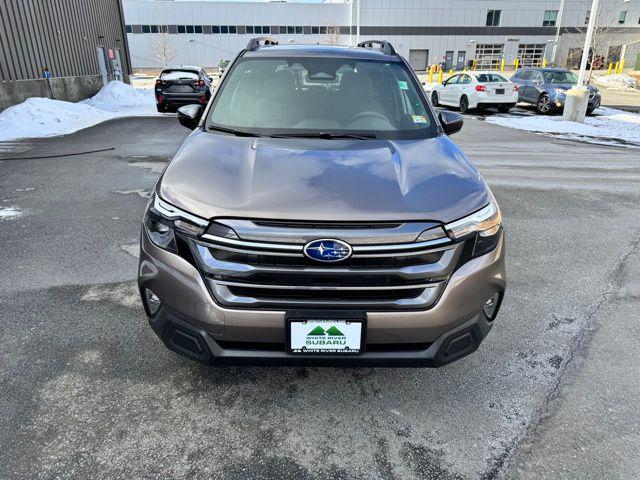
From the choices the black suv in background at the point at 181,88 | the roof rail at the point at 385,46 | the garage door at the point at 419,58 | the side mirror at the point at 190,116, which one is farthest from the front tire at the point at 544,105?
the garage door at the point at 419,58

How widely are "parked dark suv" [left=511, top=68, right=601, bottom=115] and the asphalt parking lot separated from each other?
1396 centimetres

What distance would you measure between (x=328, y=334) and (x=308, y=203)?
2.01 ft

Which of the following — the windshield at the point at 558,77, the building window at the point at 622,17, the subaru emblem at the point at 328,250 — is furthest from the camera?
the building window at the point at 622,17

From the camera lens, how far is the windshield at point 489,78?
17.2 meters

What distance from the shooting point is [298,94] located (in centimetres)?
359

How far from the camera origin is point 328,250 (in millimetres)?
2096

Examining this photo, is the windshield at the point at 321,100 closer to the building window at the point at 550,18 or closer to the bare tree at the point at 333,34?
the bare tree at the point at 333,34

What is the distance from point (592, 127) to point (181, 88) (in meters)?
13.3

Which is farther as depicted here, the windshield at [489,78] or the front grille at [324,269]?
the windshield at [489,78]

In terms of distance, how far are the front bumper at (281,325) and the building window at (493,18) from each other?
6774 cm

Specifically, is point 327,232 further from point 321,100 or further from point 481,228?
point 321,100

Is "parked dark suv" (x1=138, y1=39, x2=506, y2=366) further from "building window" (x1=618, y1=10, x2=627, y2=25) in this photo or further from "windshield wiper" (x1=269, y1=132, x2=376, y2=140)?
"building window" (x1=618, y1=10, x2=627, y2=25)

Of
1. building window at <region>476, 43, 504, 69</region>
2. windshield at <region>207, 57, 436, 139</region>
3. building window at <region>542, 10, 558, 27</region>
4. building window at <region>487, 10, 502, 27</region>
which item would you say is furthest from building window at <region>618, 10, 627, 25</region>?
windshield at <region>207, 57, 436, 139</region>

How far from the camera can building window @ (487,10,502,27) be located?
59.9 m
